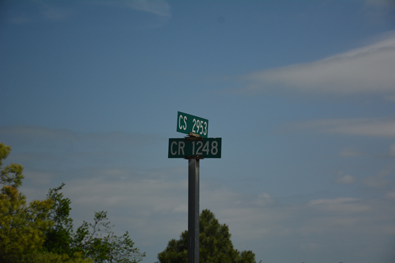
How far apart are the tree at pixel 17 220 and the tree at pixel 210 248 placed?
10349 millimetres

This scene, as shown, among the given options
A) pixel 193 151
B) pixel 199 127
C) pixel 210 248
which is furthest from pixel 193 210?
pixel 210 248

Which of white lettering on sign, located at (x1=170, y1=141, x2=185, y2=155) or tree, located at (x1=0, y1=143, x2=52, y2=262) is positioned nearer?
white lettering on sign, located at (x1=170, y1=141, x2=185, y2=155)

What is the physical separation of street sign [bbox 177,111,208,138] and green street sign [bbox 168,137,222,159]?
246 millimetres

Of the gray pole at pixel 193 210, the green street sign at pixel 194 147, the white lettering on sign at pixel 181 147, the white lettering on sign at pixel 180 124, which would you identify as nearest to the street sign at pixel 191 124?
the white lettering on sign at pixel 180 124

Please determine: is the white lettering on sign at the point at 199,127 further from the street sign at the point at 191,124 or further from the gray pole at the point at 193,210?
the gray pole at the point at 193,210

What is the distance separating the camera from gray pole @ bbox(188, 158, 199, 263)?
37.6ft

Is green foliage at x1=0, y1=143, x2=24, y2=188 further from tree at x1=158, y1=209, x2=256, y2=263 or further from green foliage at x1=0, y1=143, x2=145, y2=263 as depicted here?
tree at x1=158, y1=209, x2=256, y2=263

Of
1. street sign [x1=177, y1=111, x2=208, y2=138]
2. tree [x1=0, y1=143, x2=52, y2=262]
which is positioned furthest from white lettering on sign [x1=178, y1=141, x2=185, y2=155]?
tree [x1=0, y1=143, x2=52, y2=262]

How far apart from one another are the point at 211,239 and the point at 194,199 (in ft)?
54.3

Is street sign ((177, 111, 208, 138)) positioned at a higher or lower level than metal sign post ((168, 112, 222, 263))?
higher

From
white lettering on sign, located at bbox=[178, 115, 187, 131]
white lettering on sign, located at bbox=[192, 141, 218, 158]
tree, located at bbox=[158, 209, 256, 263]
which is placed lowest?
tree, located at bbox=[158, 209, 256, 263]

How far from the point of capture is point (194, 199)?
11719 mm

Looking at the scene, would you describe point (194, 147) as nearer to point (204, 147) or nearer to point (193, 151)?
point (193, 151)

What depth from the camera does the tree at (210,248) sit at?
26938mm
